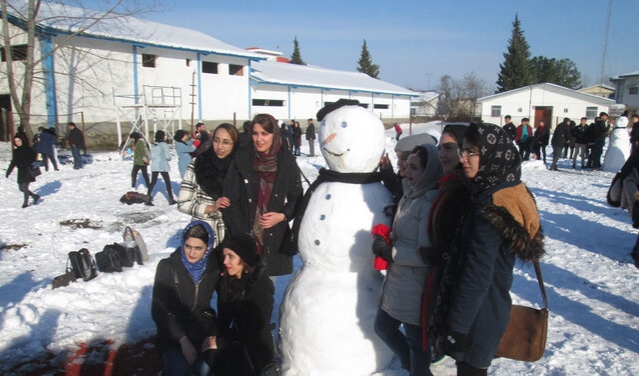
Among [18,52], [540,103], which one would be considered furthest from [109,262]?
[540,103]

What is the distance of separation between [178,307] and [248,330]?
1.79 feet

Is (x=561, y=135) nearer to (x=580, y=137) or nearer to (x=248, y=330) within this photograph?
(x=580, y=137)

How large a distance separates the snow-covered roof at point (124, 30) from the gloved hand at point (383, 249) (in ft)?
56.9

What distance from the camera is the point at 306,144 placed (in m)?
23.3

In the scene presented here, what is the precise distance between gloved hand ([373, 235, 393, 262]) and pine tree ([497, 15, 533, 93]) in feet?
162

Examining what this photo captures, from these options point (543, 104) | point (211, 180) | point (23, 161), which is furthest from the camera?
point (543, 104)

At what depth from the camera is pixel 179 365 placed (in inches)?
113

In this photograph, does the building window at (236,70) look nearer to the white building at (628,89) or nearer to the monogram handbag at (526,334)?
the monogram handbag at (526,334)

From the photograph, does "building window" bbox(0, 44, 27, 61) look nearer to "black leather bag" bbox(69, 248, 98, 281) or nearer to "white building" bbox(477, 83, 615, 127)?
"black leather bag" bbox(69, 248, 98, 281)

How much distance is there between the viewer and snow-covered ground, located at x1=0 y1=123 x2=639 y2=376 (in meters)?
3.48

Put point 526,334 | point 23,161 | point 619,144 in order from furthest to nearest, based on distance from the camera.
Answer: point 619,144
point 23,161
point 526,334

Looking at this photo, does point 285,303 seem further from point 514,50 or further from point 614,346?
point 514,50

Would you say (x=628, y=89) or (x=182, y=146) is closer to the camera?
(x=182, y=146)

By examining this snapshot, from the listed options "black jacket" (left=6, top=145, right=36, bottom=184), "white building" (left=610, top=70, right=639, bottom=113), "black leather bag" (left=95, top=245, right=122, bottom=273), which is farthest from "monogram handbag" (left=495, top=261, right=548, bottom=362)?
"white building" (left=610, top=70, right=639, bottom=113)
